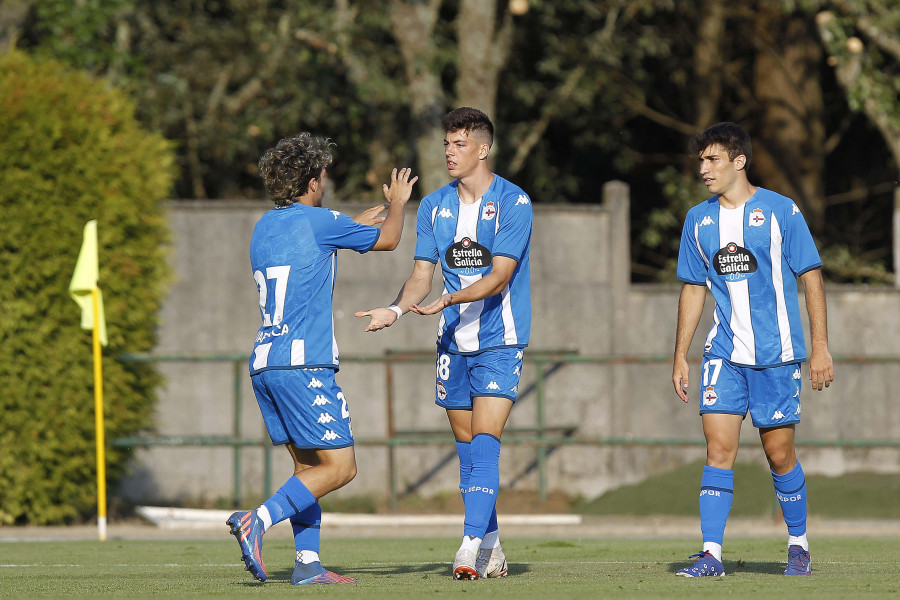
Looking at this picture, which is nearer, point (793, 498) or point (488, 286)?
point (488, 286)

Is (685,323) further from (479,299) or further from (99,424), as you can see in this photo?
(99,424)

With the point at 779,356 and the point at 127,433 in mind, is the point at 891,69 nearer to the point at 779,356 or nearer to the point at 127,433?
the point at 127,433

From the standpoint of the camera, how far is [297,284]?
6316 millimetres

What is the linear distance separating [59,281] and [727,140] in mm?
6867

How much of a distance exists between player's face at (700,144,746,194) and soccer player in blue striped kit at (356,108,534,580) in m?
0.93

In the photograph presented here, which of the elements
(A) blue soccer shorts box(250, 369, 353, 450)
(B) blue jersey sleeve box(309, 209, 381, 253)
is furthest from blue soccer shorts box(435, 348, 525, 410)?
(B) blue jersey sleeve box(309, 209, 381, 253)

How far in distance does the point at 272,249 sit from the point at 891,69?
534 inches

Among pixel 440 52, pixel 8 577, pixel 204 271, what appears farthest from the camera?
pixel 440 52

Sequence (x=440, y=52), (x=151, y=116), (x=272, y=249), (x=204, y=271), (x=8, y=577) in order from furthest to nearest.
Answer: (x=151, y=116) < (x=440, y=52) < (x=204, y=271) < (x=8, y=577) < (x=272, y=249)

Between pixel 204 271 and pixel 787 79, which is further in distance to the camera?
pixel 787 79

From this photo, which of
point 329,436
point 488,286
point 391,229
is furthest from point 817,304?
point 329,436


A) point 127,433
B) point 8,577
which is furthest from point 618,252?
point 8,577

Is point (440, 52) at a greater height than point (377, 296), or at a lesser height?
greater

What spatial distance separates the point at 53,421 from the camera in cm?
1149
